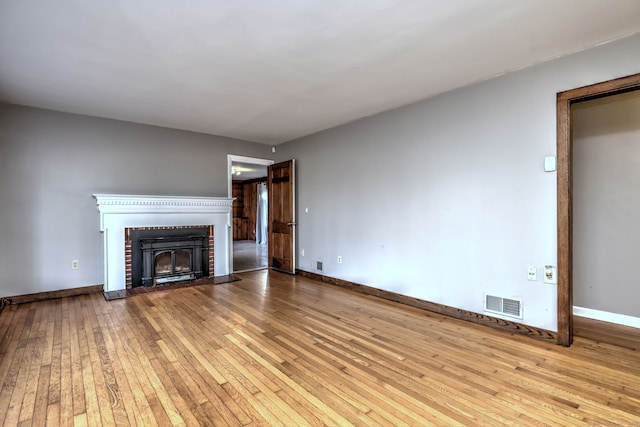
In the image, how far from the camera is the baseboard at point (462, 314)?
276 cm

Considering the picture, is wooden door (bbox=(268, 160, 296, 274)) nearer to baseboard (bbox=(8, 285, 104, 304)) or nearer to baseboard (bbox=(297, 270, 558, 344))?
baseboard (bbox=(297, 270, 558, 344))

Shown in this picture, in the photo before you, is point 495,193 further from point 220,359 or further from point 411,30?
point 220,359

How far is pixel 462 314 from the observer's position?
10.7ft

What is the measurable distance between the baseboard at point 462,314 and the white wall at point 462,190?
0.22ft

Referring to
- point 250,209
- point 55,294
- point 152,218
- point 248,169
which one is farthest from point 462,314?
point 250,209

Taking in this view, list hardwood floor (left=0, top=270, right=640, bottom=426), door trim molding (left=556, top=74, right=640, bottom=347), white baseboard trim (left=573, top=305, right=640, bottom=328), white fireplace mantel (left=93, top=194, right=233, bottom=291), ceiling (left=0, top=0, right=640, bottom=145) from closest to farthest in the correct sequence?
1. hardwood floor (left=0, top=270, right=640, bottom=426)
2. ceiling (left=0, top=0, right=640, bottom=145)
3. door trim molding (left=556, top=74, right=640, bottom=347)
4. white baseboard trim (left=573, top=305, right=640, bottom=328)
5. white fireplace mantel (left=93, top=194, right=233, bottom=291)

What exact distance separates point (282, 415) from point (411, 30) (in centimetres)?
269

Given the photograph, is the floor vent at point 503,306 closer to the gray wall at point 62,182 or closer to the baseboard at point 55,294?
the gray wall at point 62,182

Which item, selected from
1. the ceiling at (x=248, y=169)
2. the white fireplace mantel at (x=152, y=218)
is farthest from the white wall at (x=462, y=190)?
the ceiling at (x=248, y=169)

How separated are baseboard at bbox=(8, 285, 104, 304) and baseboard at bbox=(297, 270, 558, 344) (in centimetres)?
350

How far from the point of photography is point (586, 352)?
8.13 feet

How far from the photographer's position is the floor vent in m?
2.89

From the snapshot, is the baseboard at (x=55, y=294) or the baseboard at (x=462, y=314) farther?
the baseboard at (x=55, y=294)

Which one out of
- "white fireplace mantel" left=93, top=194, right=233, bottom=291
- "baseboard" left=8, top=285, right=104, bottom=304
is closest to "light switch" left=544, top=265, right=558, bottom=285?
"white fireplace mantel" left=93, top=194, right=233, bottom=291
